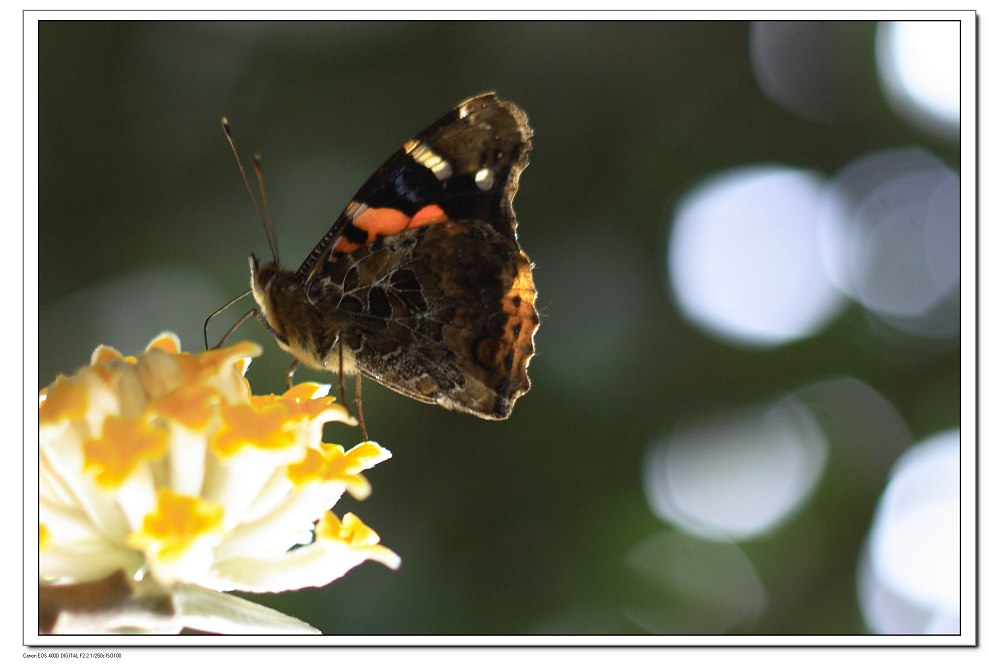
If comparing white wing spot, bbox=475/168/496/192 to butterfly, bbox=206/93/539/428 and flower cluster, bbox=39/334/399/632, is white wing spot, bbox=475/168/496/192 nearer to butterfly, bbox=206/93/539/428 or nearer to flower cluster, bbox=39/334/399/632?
butterfly, bbox=206/93/539/428

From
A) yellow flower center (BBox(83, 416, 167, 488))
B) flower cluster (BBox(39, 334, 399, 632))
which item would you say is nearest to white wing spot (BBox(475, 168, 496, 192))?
flower cluster (BBox(39, 334, 399, 632))

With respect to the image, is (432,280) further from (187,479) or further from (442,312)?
(187,479)

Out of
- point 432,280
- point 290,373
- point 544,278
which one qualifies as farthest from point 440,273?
point 544,278

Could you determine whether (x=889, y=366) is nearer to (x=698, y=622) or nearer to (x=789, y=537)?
(x=789, y=537)

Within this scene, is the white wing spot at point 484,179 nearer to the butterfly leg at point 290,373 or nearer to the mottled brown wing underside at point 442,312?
the mottled brown wing underside at point 442,312
